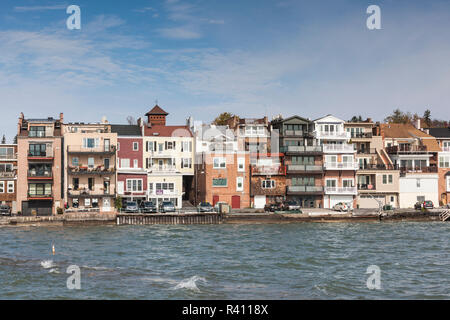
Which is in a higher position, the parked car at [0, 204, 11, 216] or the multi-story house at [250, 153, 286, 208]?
the multi-story house at [250, 153, 286, 208]

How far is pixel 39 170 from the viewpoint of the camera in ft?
237

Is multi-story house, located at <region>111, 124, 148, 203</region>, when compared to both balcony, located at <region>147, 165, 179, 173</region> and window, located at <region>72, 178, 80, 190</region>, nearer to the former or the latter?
balcony, located at <region>147, 165, 179, 173</region>

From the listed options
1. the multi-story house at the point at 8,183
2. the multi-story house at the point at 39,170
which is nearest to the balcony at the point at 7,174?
the multi-story house at the point at 8,183

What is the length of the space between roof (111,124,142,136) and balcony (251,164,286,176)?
17.9m

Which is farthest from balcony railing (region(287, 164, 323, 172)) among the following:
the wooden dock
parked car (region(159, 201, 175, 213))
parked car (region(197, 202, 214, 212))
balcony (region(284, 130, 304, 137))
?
parked car (region(159, 201, 175, 213))

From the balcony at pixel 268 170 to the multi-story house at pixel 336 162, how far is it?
6829mm

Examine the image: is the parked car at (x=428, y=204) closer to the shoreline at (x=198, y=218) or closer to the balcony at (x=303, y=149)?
the shoreline at (x=198, y=218)

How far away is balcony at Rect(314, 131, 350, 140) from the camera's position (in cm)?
8144

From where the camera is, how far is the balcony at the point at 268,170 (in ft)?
255

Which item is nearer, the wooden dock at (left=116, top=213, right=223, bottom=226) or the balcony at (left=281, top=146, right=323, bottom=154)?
the wooden dock at (left=116, top=213, right=223, bottom=226)

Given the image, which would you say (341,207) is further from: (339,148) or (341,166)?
(339,148)

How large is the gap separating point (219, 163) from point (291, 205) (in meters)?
11.9

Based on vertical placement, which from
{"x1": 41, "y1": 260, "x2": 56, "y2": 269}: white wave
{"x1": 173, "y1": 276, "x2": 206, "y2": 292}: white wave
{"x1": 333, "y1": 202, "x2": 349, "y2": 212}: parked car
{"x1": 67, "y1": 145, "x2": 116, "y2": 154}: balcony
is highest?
{"x1": 67, "y1": 145, "x2": 116, "y2": 154}: balcony

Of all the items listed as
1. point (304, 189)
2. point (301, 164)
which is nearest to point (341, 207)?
point (304, 189)
